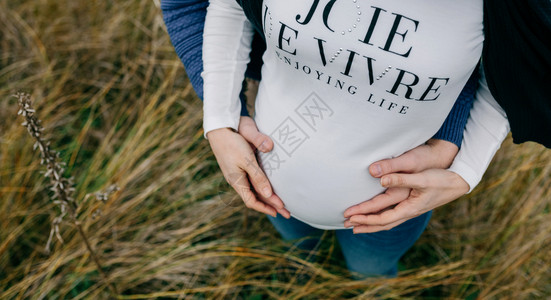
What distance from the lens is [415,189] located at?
90 cm

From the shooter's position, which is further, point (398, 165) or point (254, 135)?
point (254, 135)

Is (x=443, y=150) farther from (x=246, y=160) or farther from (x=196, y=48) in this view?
(x=196, y=48)

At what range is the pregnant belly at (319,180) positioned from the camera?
0.84 m

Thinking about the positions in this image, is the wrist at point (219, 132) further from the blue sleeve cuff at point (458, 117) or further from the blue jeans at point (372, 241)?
the blue sleeve cuff at point (458, 117)

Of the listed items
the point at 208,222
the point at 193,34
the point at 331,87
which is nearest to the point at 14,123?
the point at 208,222

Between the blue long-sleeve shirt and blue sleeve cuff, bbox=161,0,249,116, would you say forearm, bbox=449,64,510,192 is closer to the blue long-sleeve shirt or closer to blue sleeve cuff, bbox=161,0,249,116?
the blue long-sleeve shirt

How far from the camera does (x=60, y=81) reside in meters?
2.05

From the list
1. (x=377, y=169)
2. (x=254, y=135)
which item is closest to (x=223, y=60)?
(x=254, y=135)

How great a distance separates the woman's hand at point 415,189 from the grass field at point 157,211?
1.81 feet

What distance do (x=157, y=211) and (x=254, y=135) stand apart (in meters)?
0.99

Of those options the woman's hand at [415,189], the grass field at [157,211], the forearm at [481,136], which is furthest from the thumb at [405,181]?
the grass field at [157,211]

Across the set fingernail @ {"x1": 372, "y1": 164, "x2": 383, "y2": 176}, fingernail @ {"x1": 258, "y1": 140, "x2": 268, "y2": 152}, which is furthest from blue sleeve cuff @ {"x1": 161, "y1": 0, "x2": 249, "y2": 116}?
fingernail @ {"x1": 372, "y1": 164, "x2": 383, "y2": 176}

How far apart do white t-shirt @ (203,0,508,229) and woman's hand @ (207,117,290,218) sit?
0.02 metres

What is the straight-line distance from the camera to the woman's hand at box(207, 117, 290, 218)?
0.94 m
